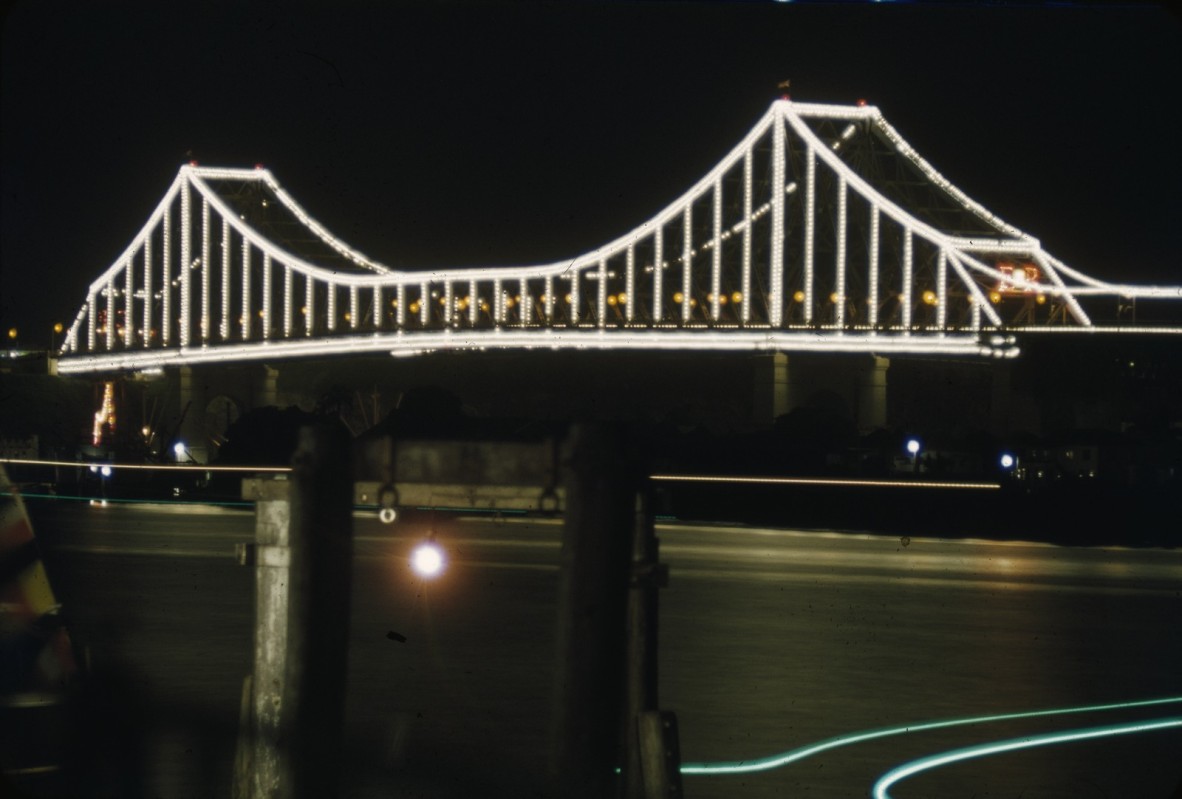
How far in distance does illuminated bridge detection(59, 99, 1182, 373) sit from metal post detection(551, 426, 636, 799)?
658 inches

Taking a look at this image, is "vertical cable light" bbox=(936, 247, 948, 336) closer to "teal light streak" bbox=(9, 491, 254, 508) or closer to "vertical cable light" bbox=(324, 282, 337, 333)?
"vertical cable light" bbox=(324, 282, 337, 333)

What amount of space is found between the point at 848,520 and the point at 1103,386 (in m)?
9.64

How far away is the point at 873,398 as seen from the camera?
112 ft

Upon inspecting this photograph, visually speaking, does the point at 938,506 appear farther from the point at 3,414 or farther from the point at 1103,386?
the point at 3,414

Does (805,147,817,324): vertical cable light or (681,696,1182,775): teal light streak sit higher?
(805,147,817,324): vertical cable light

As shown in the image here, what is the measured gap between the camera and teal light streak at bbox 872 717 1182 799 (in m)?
7.21

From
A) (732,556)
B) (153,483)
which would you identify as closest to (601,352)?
(732,556)

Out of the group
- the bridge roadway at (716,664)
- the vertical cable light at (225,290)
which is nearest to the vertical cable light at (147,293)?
the vertical cable light at (225,290)

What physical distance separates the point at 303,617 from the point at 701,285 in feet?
161

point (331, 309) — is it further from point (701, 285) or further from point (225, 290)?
point (701, 285)

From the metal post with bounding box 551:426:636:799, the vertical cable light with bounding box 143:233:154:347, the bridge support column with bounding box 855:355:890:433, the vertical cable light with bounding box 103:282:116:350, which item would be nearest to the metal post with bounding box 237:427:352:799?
the metal post with bounding box 551:426:636:799

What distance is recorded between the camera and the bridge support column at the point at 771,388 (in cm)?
3052

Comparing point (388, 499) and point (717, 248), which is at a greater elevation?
point (717, 248)

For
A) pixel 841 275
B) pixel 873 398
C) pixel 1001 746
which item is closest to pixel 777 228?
pixel 841 275
